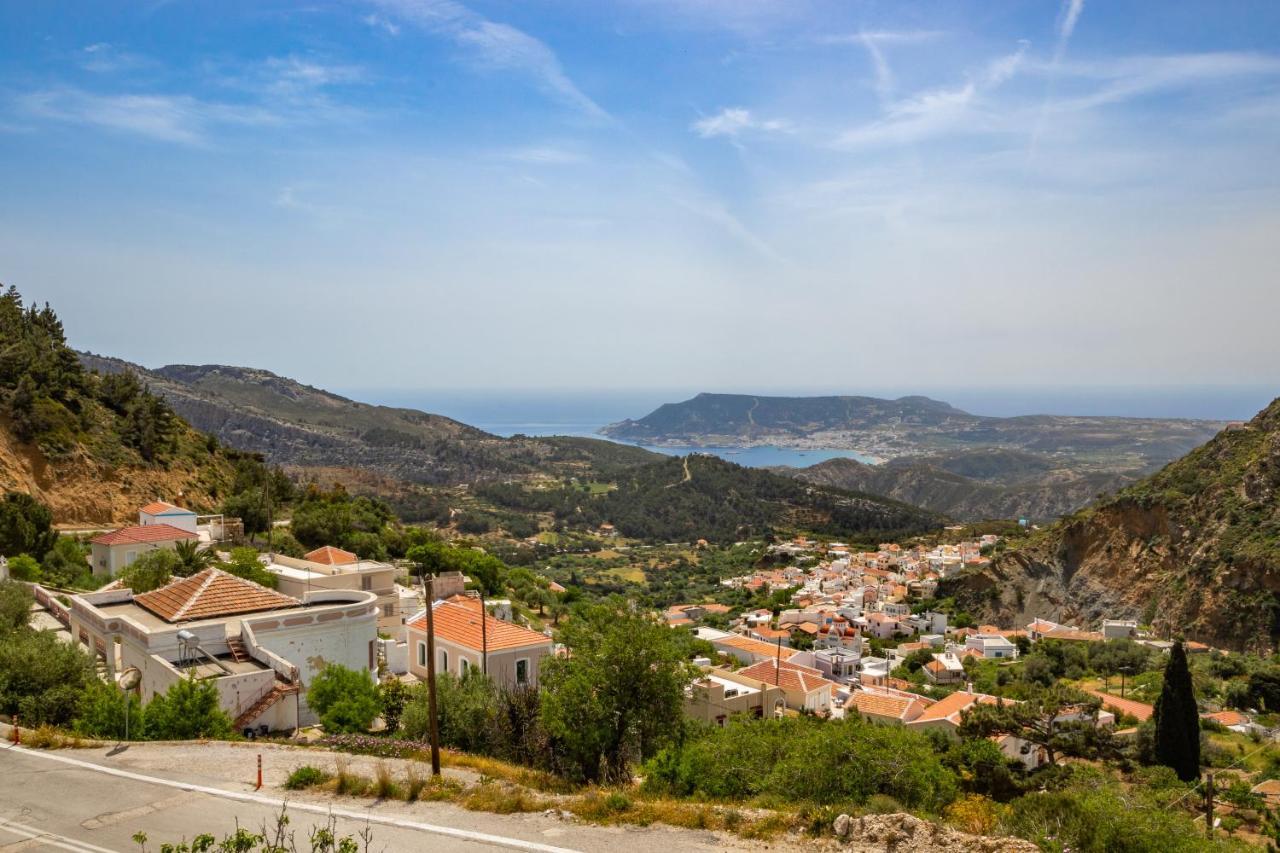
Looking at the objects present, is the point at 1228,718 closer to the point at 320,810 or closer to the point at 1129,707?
the point at 1129,707

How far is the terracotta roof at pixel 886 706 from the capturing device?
24266mm

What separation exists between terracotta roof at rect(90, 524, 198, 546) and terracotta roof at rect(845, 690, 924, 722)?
900 inches

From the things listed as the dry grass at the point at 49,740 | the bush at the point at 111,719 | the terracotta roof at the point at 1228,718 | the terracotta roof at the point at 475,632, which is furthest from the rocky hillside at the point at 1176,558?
the dry grass at the point at 49,740

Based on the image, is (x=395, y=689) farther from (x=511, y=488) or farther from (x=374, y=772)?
(x=511, y=488)

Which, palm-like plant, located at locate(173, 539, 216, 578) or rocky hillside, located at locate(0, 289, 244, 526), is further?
rocky hillside, located at locate(0, 289, 244, 526)

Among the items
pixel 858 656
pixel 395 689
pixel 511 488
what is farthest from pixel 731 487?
pixel 395 689

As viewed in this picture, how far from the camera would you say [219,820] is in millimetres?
8250

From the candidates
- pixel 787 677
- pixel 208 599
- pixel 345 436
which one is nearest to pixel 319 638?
pixel 208 599

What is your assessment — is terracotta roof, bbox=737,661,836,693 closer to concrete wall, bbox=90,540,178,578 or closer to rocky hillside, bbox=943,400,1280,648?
concrete wall, bbox=90,540,178,578

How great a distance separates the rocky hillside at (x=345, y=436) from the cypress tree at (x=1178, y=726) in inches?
3223

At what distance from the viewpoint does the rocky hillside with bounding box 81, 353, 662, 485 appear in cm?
9800

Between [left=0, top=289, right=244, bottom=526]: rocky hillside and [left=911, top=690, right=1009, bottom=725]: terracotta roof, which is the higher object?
[left=0, top=289, right=244, bottom=526]: rocky hillside

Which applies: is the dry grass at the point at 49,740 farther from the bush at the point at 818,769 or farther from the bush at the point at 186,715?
the bush at the point at 818,769

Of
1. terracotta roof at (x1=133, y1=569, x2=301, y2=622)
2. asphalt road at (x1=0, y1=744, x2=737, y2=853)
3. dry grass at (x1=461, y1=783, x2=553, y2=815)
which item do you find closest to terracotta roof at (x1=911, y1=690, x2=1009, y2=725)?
dry grass at (x1=461, y1=783, x2=553, y2=815)
